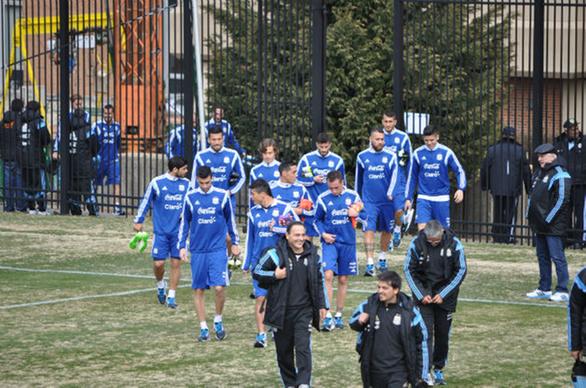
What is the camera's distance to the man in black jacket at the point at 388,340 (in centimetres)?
1305

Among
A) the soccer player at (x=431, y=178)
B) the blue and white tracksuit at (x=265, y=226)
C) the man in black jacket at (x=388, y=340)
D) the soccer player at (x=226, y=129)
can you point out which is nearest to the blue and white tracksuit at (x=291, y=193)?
the blue and white tracksuit at (x=265, y=226)

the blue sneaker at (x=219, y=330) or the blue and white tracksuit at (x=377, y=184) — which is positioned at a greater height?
the blue and white tracksuit at (x=377, y=184)

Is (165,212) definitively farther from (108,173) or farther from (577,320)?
(108,173)

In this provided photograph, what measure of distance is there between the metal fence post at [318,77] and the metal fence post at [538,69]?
373cm

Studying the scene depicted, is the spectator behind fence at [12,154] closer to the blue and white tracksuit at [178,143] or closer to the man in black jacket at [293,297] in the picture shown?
the blue and white tracksuit at [178,143]

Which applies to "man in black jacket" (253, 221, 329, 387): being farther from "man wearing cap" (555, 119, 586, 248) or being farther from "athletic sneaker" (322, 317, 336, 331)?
"man wearing cap" (555, 119, 586, 248)

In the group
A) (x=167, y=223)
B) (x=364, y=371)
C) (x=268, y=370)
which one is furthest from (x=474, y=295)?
(x=364, y=371)

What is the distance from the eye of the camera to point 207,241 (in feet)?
58.1

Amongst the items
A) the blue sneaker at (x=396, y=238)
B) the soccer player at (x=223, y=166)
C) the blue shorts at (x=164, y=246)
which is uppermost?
the soccer player at (x=223, y=166)

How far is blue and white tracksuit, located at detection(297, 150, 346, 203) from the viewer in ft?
72.4

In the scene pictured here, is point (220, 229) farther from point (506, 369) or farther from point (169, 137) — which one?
point (169, 137)

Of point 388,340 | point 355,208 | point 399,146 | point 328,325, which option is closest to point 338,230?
point 355,208

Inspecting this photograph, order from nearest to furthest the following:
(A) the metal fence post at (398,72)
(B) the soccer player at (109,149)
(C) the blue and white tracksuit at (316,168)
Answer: (C) the blue and white tracksuit at (316,168) < (A) the metal fence post at (398,72) < (B) the soccer player at (109,149)

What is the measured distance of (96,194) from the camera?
29.6 meters
